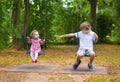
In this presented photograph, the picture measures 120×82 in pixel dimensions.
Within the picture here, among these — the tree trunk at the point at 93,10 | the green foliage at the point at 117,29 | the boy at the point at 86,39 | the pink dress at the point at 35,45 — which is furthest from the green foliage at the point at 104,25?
the boy at the point at 86,39

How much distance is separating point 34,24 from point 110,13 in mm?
8838

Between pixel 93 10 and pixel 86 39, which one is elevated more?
pixel 86 39

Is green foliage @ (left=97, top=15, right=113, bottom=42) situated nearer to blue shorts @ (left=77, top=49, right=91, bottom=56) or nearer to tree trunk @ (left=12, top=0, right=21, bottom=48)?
tree trunk @ (left=12, top=0, right=21, bottom=48)

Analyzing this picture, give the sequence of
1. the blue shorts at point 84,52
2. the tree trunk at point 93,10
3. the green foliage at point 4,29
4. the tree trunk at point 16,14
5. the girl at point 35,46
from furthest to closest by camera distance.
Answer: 1. the tree trunk at point 93,10
2. the tree trunk at point 16,14
3. the green foliage at point 4,29
4. the girl at point 35,46
5. the blue shorts at point 84,52

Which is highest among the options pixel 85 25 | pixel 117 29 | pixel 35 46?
pixel 85 25

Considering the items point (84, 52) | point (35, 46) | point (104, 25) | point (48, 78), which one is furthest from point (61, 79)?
point (104, 25)

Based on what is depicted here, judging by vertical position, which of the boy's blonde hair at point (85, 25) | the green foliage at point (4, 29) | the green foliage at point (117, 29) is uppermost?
the boy's blonde hair at point (85, 25)

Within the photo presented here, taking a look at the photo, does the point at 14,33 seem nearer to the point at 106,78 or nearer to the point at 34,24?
the point at 34,24

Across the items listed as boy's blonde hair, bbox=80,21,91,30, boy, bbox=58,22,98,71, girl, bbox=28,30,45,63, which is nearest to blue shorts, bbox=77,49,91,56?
boy, bbox=58,22,98,71

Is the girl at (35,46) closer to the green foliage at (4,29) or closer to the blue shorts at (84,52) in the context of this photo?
the blue shorts at (84,52)

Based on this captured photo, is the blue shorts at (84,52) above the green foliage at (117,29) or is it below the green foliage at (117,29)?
above

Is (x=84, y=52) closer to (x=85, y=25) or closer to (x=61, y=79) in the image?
(x=85, y=25)

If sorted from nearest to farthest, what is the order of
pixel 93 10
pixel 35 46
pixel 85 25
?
pixel 85 25
pixel 35 46
pixel 93 10

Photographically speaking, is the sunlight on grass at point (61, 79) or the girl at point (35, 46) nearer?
the sunlight on grass at point (61, 79)
